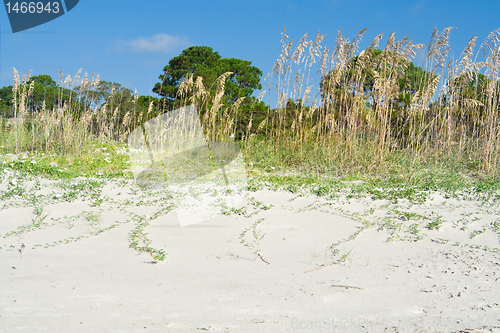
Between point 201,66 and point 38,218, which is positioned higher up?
point 201,66

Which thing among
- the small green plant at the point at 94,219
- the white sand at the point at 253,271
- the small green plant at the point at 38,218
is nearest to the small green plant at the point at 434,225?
the white sand at the point at 253,271

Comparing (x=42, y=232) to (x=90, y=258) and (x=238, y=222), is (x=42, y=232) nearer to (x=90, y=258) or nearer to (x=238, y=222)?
(x=90, y=258)

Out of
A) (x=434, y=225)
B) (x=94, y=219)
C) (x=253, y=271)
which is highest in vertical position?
(x=434, y=225)

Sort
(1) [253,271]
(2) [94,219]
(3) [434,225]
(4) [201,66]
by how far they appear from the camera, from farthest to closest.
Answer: (4) [201,66] → (2) [94,219] → (3) [434,225] → (1) [253,271]

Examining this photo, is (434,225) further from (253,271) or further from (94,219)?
(94,219)

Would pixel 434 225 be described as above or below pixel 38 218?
above

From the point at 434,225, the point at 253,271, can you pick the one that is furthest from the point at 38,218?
the point at 434,225

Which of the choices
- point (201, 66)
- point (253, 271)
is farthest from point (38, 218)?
Answer: point (201, 66)

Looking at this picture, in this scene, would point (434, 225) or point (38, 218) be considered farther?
point (38, 218)

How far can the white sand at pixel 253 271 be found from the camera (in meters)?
1.78

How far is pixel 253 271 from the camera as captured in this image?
2.34 m

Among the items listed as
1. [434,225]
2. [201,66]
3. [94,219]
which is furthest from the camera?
[201,66]

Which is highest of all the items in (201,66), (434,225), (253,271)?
(201,66)

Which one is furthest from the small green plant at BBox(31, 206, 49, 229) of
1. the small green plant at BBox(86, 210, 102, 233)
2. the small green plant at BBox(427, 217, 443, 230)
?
the small green plant at BBox(427, 217, 443, 230)
